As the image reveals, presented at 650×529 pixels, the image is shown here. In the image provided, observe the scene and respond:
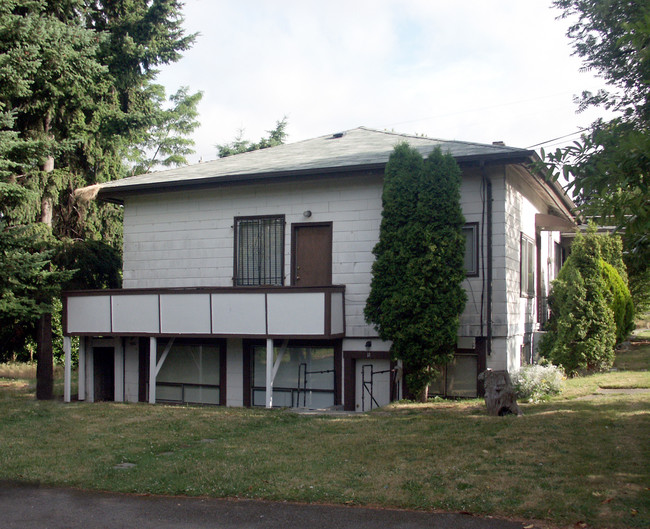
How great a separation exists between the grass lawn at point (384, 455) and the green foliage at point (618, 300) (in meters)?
6.01

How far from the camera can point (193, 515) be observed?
693cm

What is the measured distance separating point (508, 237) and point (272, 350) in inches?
222

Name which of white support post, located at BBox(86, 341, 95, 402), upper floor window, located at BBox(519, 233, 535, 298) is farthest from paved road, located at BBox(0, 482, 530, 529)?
upper floor window, located at BBox(519, 233, 535, 298)

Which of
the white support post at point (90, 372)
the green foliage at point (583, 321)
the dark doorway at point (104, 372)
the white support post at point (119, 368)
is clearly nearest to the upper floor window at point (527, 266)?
the green foliage at point (583, 321)

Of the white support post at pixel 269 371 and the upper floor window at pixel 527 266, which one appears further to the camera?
the upper floor window at pixel 527 266

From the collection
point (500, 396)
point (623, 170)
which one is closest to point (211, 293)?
point (500, 396)

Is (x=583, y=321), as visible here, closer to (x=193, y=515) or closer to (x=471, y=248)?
(x=471, y=248)

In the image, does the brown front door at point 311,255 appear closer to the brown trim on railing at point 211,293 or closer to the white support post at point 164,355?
the brown trim on railing at point 211,293

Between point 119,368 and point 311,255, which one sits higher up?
point 311,255

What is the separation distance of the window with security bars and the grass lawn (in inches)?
147

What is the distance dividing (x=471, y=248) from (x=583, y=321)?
3973 mm

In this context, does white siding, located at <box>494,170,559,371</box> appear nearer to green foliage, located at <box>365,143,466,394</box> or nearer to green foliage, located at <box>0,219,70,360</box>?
green foliage, located at <box>365,143,466,394</box>

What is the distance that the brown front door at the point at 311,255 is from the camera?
15.7 meters

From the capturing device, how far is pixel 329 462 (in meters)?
8.73
